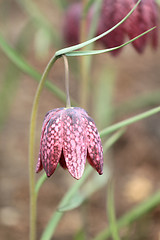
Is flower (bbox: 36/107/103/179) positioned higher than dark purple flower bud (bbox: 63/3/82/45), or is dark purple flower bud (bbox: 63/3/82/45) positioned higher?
dark purple flower bud (bbox: 63/3/82/45)

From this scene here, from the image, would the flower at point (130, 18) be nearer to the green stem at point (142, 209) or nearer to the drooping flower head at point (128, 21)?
the drooping flower head at point (128, 21)

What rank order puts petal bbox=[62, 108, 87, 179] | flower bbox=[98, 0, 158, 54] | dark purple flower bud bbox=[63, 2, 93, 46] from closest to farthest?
petal bbox=[62, 108, 87, 179] < flower bbox=[98, 0, 158, 54] < dark purple flower bud bbox=[63, 2, 93, 46]

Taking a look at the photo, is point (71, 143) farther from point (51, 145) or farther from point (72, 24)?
point (72, 24)

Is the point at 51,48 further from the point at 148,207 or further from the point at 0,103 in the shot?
the point at 148,207

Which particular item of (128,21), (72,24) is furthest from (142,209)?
(72,24)

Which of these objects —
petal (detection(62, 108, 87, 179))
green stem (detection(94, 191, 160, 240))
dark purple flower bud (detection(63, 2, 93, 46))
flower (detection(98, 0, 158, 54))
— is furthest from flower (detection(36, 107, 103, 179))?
dark purple flower bud (detection(63, 2, 93, 46))

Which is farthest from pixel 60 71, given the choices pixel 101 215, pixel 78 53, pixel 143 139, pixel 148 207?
pixel 78 53

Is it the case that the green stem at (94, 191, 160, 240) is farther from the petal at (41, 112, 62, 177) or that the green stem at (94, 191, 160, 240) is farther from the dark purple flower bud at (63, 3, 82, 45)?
the dark purple flower bud at (63, 3, 82, 45)

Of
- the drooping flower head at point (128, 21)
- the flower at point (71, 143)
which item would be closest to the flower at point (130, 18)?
the drooping flower head at point (128, 21)
